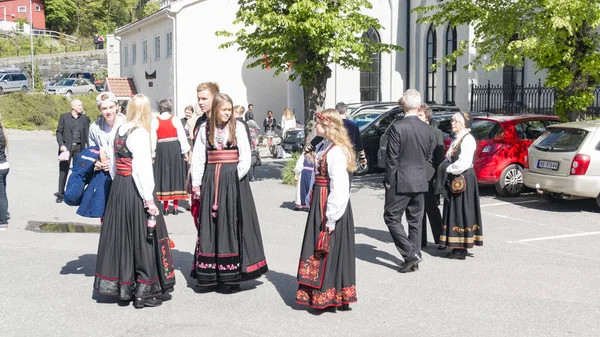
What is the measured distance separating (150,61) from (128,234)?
97.5 ft

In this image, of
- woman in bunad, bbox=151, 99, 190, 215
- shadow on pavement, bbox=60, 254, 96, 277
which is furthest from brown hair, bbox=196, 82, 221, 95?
woman in bunad, bbox=151, 99, 190, 215

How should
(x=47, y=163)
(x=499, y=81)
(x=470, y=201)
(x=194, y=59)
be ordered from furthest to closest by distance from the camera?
(x=194, y=59) → (x=499, y=81) → (x=47, y=163) → (x=470, y=201)

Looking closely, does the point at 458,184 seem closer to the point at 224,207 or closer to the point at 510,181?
the point at 224,207

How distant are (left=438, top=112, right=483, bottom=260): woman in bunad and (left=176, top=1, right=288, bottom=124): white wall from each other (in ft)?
73.4

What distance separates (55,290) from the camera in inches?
286

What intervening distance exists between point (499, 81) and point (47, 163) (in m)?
15.4

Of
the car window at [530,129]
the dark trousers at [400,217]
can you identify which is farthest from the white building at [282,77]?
the dark trousers at [400,217]

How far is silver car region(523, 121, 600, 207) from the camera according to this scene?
461 inches

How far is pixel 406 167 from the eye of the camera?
7918 millimetres

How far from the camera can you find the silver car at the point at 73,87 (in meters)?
49.9

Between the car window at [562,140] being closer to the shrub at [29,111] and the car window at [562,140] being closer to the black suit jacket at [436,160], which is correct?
the black suit jacket at [436,160]

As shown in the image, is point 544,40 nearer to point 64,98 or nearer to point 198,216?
point 198,216

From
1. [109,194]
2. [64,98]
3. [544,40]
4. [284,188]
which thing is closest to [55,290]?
[109,194]

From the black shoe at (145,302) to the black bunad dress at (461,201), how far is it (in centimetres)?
374
